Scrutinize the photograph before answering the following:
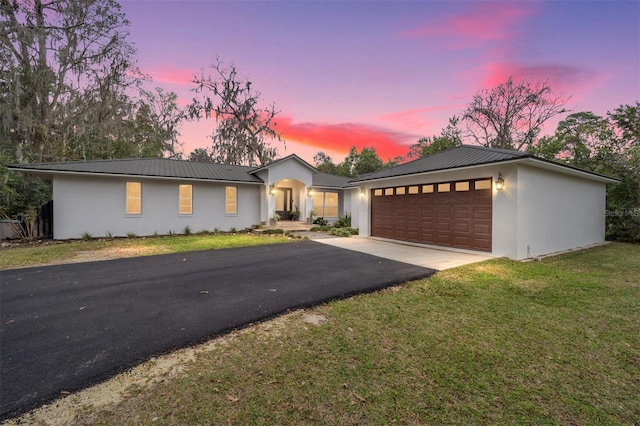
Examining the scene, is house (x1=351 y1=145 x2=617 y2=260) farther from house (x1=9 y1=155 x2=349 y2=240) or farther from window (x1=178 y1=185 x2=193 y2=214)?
window (x1=178 y1=185 x2=193 y2=214)

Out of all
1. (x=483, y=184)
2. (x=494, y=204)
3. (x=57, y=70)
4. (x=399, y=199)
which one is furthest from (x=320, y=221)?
(x=57, y=70)

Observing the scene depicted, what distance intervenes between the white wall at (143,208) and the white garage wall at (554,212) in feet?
40.1

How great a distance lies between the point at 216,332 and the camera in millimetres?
3438

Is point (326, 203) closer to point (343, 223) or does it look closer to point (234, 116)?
point (343, 223)

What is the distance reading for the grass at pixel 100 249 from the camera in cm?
779

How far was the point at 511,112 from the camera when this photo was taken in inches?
940

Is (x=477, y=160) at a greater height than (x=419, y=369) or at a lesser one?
greater

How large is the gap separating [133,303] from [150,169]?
35.3ft

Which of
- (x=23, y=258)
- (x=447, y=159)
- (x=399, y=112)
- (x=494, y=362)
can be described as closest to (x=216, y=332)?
(x=494, y=362)

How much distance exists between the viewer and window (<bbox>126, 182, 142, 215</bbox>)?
12523mm

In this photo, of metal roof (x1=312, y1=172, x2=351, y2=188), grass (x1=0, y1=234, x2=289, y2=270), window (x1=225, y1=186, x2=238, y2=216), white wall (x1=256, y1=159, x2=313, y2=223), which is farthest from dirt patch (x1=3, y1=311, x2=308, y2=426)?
metal roof (x1=312, y1=172, x2=351, y2=188)

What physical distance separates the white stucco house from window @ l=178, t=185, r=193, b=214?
0.15 feet

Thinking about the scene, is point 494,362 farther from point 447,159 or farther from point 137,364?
point 447,159

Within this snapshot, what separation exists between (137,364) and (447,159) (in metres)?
10.6
